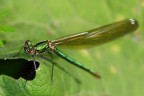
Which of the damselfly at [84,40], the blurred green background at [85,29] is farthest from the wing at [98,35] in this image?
the blurred green background at [85,29]

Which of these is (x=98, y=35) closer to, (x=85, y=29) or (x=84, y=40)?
(x=84, y=40)

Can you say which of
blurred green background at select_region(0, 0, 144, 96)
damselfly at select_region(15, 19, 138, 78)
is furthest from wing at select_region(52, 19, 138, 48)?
blurred green background at select_region(0, 0, 144, 96)

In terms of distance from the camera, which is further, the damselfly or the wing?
the wing

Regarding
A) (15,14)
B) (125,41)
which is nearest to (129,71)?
(125,41)

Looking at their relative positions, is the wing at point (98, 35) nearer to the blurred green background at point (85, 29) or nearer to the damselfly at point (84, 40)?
the damselfly at point (84, 40)

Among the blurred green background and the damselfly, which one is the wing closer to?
the damselfly

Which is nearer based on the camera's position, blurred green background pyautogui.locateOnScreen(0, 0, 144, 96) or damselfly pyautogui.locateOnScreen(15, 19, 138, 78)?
damselfly pyautogui.locateOnScreen(15, 19, 138, 78)

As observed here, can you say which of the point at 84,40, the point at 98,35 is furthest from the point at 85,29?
the point at 84,40
